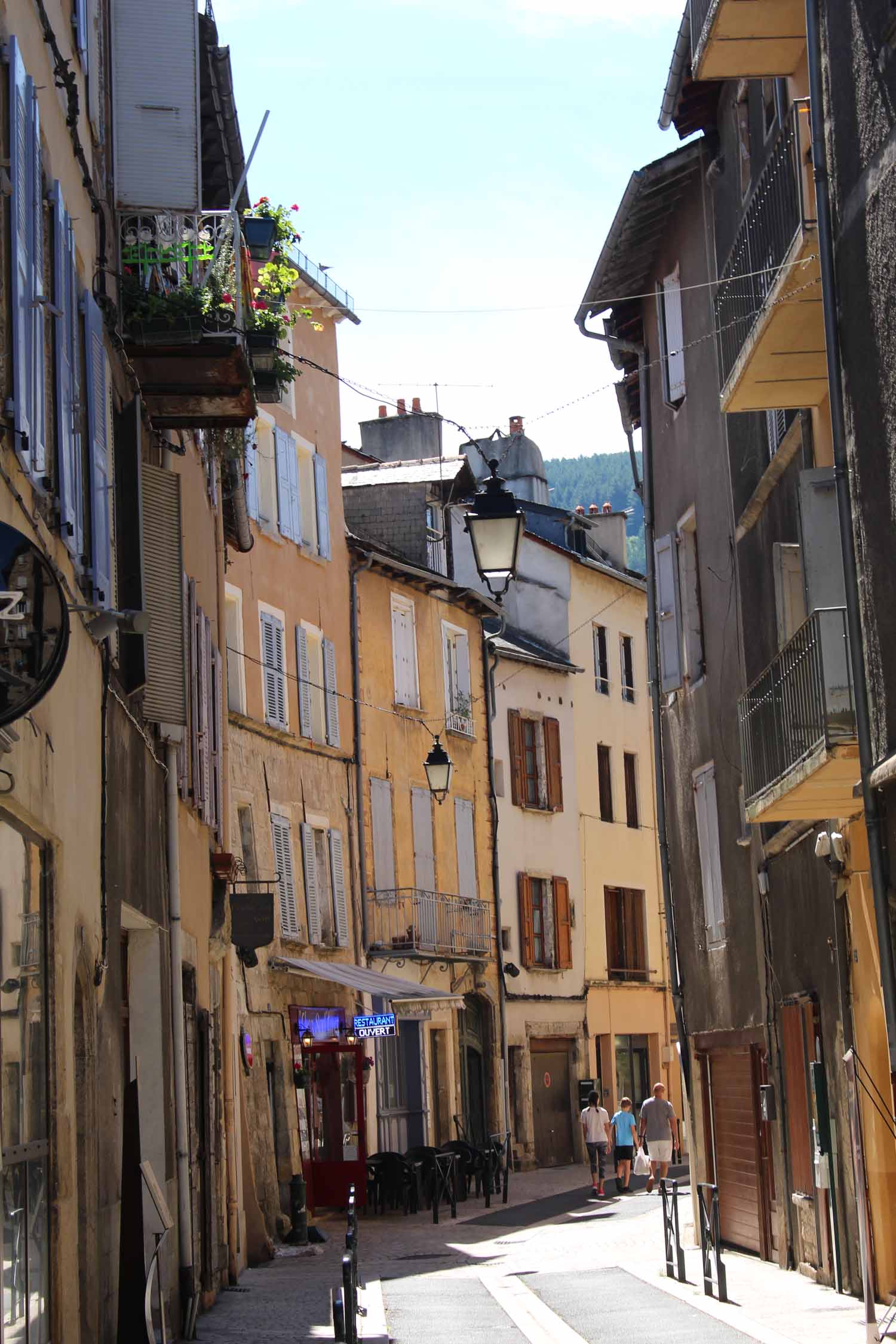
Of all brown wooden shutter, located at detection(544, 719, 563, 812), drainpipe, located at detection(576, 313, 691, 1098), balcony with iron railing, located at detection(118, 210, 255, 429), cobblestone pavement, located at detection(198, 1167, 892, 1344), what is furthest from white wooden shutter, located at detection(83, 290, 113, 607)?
brown wooden shutter, located at detection(544, 719, 563, 812)

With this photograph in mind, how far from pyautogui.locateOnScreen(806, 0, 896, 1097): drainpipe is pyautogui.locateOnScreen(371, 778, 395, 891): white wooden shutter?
22.2 m

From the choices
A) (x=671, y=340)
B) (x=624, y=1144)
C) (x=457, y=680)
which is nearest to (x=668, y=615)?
(x=671, y=340)

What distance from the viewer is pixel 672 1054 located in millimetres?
45781

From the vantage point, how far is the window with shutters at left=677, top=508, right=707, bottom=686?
69.7 ft

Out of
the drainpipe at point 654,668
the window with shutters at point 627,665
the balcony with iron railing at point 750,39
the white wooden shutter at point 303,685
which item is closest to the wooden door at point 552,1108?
the window with shutters at point 627,665

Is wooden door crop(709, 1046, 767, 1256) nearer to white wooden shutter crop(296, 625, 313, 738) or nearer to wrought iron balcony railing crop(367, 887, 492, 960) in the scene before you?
white wooden shutter crop(296, 625, 313, 738)

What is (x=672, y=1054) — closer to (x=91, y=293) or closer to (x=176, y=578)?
Result: (x=176, y=578)

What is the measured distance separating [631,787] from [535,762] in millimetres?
4872

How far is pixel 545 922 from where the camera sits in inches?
1640

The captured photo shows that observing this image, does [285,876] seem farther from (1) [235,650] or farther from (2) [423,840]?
(2) [423,840]

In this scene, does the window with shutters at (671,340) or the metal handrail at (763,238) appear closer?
the metal handrail at (763,238)

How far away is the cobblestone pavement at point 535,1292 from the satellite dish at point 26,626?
24.0 ft

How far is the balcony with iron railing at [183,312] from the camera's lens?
12.9 meters

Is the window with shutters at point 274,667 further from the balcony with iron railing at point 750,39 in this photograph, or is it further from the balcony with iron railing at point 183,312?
the balcony with iron railing at point 750,39
